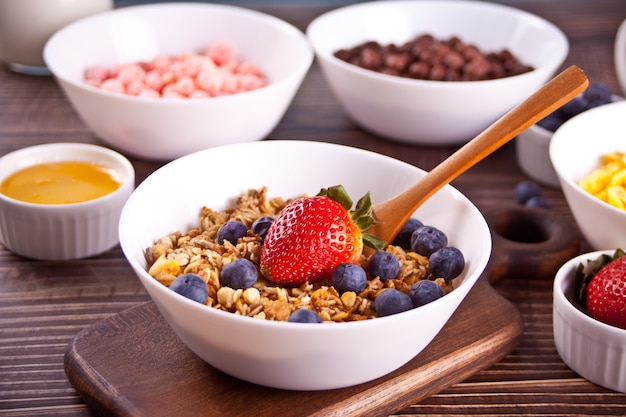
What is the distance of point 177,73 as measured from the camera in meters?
1.58

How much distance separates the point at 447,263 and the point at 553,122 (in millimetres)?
624

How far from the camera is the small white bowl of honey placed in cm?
117

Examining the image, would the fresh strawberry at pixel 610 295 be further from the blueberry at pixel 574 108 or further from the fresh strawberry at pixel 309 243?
the blueberry at pixel 574 108

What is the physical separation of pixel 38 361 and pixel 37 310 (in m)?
0.11

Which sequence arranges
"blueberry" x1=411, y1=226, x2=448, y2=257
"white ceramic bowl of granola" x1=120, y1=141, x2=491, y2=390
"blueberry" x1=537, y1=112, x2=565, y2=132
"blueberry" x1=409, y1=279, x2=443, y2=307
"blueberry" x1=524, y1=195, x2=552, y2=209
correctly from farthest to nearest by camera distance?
"blueberry" x1=537, y1=112, x2=565, y2=132
"blueberry" x1=524, y1=195, x2=552, y2=209
"blueberry" x1=411, y1=226, x2=448, y2=257
"blueberry" x1=409, y1=279, x2=443, y2=307
"white ceramic bowl of granola" x1=120, y1=141, x2=491, y2=390

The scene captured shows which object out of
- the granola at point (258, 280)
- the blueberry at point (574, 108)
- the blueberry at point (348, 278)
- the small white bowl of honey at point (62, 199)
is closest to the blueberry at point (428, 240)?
the granola at point (258, 280)

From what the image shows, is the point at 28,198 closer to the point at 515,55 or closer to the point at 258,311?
the point at 258,311

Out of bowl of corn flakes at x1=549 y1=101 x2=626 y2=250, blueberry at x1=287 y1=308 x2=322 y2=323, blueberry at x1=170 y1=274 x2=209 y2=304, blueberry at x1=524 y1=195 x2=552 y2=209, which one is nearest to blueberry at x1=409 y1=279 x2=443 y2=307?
blueberry at x1=287 y1=308 x2=322 y2=323

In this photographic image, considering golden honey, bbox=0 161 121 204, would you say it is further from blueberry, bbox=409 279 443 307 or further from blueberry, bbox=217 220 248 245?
blueberry, bbox=409 279 443 307

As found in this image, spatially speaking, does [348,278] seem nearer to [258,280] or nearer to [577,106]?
[258,280]

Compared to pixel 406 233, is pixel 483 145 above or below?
above

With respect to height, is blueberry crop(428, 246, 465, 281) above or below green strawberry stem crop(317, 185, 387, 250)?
below

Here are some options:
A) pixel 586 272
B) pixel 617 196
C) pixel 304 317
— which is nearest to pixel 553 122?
pixel 617 196

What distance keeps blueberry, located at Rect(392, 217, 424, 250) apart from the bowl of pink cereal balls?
459mm
